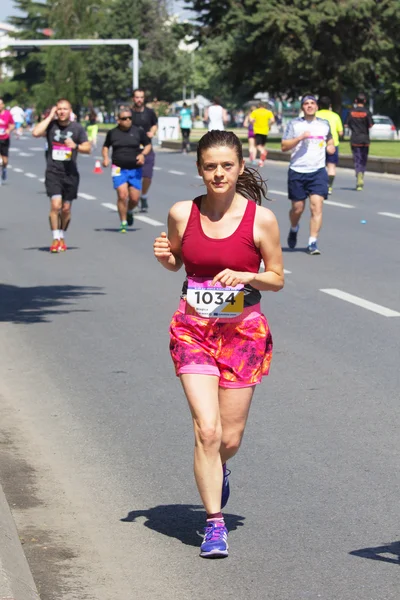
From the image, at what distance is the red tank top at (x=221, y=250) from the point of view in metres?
5.19

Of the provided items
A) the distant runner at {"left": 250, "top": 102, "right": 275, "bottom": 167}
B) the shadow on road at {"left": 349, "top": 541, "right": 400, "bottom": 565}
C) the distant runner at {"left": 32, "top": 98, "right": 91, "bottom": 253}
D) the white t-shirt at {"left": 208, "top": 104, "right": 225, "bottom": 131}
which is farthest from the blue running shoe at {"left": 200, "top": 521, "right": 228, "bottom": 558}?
the white t-shirt at {"left": 208, "top": 104, "right": 225, "bottom": 131}

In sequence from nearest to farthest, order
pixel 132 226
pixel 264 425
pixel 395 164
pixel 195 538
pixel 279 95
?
pixel 195 538
pixel 264 425
pixel 132 226
pixel 395 164
pixel 279 95

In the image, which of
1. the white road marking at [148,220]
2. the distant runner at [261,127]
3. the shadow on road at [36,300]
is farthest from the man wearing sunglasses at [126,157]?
the distant runner at [261,127]

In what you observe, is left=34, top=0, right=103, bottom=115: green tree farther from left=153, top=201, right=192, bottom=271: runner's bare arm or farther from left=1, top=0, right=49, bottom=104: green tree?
left=153, top=201, right=192, bottom=271: runner's bare arm

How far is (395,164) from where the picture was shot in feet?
108

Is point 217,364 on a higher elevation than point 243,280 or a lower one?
lower

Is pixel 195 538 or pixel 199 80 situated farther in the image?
pixel 199 80

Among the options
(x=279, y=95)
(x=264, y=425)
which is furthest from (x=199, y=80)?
(x=264, y=425)

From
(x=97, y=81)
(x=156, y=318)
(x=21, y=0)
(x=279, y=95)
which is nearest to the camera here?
(x=156, y=318)

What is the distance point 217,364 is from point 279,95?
5864 cm

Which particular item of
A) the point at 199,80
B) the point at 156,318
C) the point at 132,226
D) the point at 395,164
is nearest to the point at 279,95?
the point at 395,164

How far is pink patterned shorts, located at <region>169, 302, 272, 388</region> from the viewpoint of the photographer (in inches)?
205

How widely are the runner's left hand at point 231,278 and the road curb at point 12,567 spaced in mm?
1188

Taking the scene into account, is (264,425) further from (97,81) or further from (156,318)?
(97,81)
